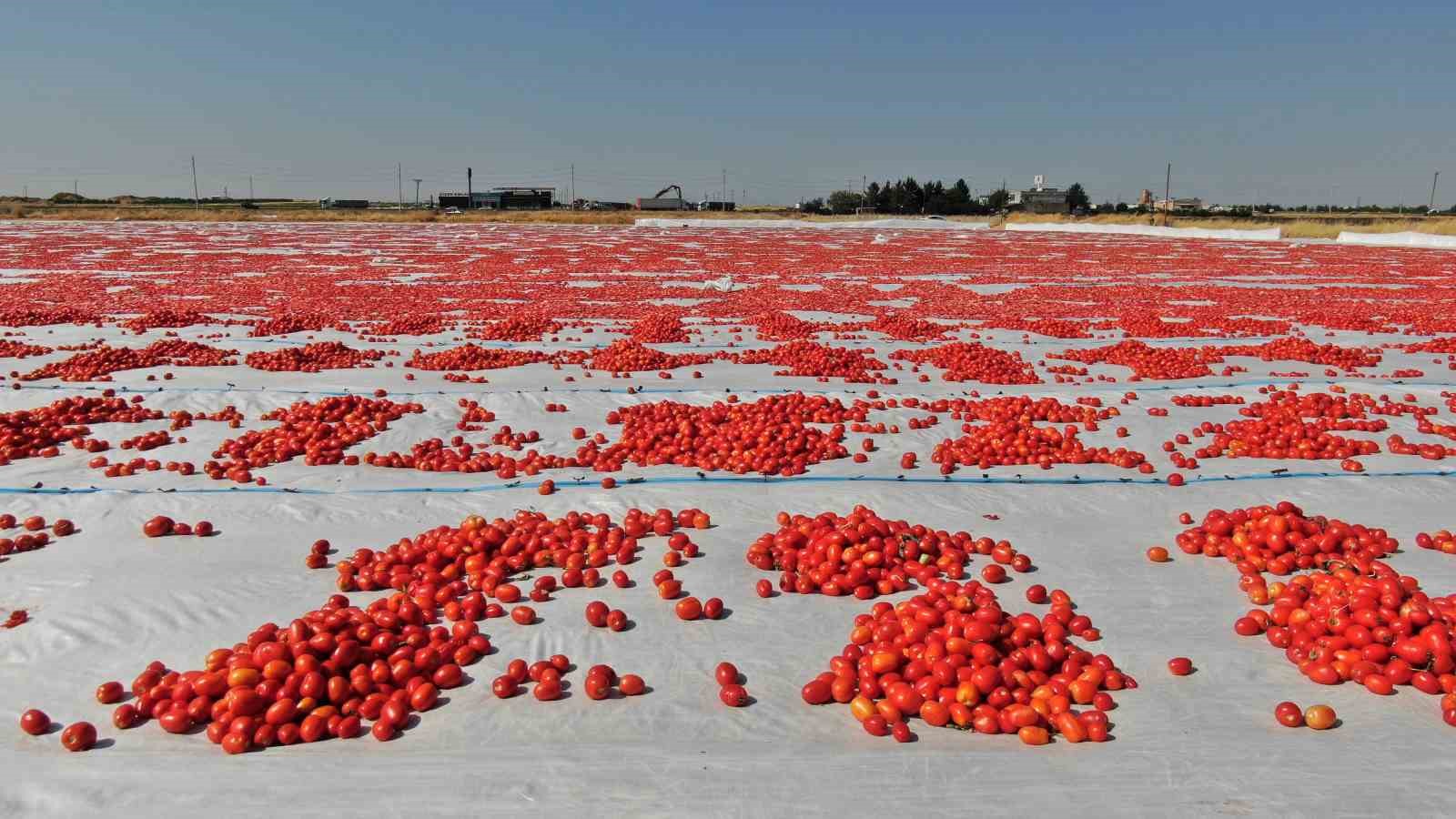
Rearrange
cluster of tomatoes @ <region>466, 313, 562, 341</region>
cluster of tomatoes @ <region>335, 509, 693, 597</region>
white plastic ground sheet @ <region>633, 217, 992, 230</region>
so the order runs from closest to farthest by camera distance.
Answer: cluster of tomatoes @ <region>335, 509, 693, 597</region> < cluster of tomatoes @ <region>466, 313, 562, 341</region> < white plastic ground sheet @ <region>633, 217, 992, 230</region>

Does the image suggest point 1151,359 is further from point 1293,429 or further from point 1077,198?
point 1077,198

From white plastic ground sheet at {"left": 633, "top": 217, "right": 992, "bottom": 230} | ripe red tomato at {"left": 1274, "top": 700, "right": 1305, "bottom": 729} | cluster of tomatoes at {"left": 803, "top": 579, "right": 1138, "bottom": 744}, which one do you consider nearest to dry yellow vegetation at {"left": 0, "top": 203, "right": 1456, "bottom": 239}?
white plastic ground sheet at {"left": 633, "top": 217, "right": 992, "bottom": 230}

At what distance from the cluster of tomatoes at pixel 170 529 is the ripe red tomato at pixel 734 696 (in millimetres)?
4407

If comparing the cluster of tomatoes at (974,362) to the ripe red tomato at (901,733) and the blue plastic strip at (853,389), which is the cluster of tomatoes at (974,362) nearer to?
the blue plastic strip at (853,389)

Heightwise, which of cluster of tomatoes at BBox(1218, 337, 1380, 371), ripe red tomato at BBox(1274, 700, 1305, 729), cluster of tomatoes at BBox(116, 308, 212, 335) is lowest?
ripe red tomato at BBox(1274, 700, 1305, 729)

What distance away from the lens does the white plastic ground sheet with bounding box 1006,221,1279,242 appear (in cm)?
5584

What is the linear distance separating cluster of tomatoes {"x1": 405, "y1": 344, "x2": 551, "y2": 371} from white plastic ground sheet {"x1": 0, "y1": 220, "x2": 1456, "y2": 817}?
10.1 feet

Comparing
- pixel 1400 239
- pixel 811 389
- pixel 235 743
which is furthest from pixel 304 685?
pixel 1400 239

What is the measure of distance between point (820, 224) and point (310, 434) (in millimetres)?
78929

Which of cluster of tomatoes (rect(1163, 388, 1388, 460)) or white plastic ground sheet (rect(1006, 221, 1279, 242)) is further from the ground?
white plastic ground sheet (rect(1006, 221, 1279, 242))

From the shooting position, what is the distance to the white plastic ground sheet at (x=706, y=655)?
140 inches

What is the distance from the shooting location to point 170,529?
636 cm

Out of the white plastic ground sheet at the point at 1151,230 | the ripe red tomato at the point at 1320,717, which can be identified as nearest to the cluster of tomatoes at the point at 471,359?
the ripe red tomato at the point at 1320,717

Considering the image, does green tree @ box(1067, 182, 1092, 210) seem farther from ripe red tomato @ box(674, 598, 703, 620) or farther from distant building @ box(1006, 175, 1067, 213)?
ripe red tomato @ box(674, 598, 703, 620)
